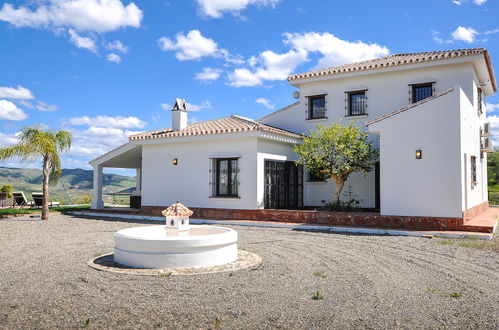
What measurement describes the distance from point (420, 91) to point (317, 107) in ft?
14.1

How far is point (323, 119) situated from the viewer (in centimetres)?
1820

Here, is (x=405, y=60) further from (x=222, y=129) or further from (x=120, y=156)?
(x=120, y=156)

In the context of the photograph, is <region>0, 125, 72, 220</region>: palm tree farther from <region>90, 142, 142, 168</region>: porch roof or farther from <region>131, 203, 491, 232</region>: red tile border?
<region>131, 203, 491, 232</region>: red tile border

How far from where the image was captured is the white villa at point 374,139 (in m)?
12.6

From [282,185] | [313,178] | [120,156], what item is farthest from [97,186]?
[313,178]

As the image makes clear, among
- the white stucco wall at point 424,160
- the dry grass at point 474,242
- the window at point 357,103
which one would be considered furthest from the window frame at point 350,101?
the dry grass at point 474,242

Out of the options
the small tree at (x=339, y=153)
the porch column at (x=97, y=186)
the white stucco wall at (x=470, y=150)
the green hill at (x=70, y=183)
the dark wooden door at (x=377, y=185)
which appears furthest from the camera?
the green hill at (x=70, y=183)


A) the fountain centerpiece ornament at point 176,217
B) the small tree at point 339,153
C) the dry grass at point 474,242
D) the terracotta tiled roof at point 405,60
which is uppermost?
the terracotta tiled roof at point 405,60

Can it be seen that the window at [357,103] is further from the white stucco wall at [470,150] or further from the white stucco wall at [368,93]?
the white stucco wall at [470,150]

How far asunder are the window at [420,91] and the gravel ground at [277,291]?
326 inches

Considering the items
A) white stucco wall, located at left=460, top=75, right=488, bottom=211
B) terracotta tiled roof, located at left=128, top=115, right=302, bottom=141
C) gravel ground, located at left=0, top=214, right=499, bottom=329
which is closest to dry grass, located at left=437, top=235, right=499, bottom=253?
gravel ground, located at left=0, top=214, right=499, bottom=329

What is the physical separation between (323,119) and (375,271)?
37.9 ft

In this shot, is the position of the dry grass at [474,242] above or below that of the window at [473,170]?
below

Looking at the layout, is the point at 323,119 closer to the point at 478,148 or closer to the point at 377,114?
the point at 377,114
